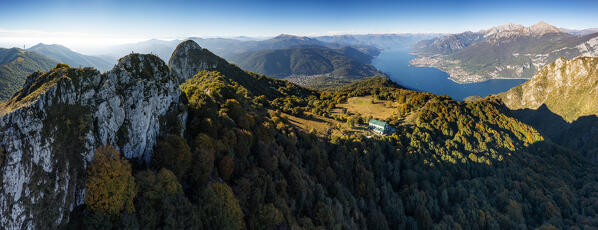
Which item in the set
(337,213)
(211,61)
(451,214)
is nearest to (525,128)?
(451,214)

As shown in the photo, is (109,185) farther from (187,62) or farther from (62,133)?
(187,62)

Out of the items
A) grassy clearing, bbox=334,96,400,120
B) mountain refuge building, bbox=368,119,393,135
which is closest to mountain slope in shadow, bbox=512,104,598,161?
grassy clearing, bbox=334,96,400,120

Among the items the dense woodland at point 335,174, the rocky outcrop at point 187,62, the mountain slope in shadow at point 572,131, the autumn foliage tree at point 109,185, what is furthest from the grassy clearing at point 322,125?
the mountain slope in shadow at point 572,131

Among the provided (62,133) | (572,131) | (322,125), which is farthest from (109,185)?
(572,131)

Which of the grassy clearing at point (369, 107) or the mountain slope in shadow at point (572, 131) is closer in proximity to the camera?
the grassy clearing at point (369, 107)

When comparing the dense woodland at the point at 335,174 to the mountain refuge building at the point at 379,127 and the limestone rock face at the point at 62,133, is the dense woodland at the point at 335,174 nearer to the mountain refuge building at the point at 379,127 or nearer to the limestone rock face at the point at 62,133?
the limestone rock face at the point at 62,133

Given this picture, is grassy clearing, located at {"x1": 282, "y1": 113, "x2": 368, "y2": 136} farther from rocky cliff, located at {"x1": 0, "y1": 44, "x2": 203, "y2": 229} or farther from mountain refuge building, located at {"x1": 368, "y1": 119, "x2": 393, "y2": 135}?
rocky cliff, located at {"x1": 0, "y1": 44, "x2": 203, "y2": 229}

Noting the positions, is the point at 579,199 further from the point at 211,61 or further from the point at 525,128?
the point at 211,61
